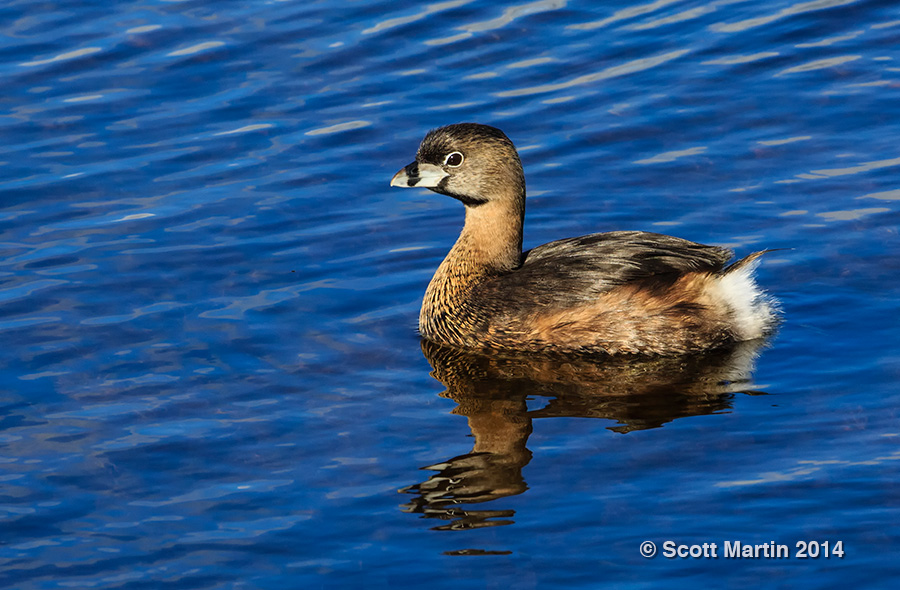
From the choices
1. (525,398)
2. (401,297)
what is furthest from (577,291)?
(401,297)

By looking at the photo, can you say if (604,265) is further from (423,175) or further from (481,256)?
(423,175)

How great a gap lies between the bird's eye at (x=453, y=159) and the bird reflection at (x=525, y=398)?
4.15 feet

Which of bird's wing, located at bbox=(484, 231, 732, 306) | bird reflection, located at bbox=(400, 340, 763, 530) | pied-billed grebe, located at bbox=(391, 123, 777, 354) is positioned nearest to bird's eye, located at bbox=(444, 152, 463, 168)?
pied-billed grebe, located at bbox=(391, 123, 777, 354)

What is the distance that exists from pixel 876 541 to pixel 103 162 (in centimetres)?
773

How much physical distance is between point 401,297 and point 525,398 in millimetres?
1845

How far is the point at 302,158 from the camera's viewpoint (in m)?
11.9

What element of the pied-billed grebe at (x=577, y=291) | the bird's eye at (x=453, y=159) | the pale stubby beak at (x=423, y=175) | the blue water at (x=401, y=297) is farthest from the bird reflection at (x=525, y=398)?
the bird's eye at (x=453, y=159)

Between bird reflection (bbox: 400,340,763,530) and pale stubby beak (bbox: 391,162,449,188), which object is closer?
bird reflection (bbox: 400,340,763,530)

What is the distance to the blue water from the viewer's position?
22.3 ft

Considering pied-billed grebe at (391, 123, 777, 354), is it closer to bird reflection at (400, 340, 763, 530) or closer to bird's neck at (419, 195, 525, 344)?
bird's neck at (419, 195, 525, 344)

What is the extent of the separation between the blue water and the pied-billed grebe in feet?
0.77

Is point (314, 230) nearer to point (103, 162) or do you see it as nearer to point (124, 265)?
point (124, 265)

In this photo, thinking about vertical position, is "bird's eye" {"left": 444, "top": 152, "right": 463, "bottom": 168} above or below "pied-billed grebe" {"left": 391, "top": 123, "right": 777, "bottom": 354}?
above

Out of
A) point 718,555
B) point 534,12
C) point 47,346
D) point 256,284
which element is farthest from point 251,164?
point 718,555
